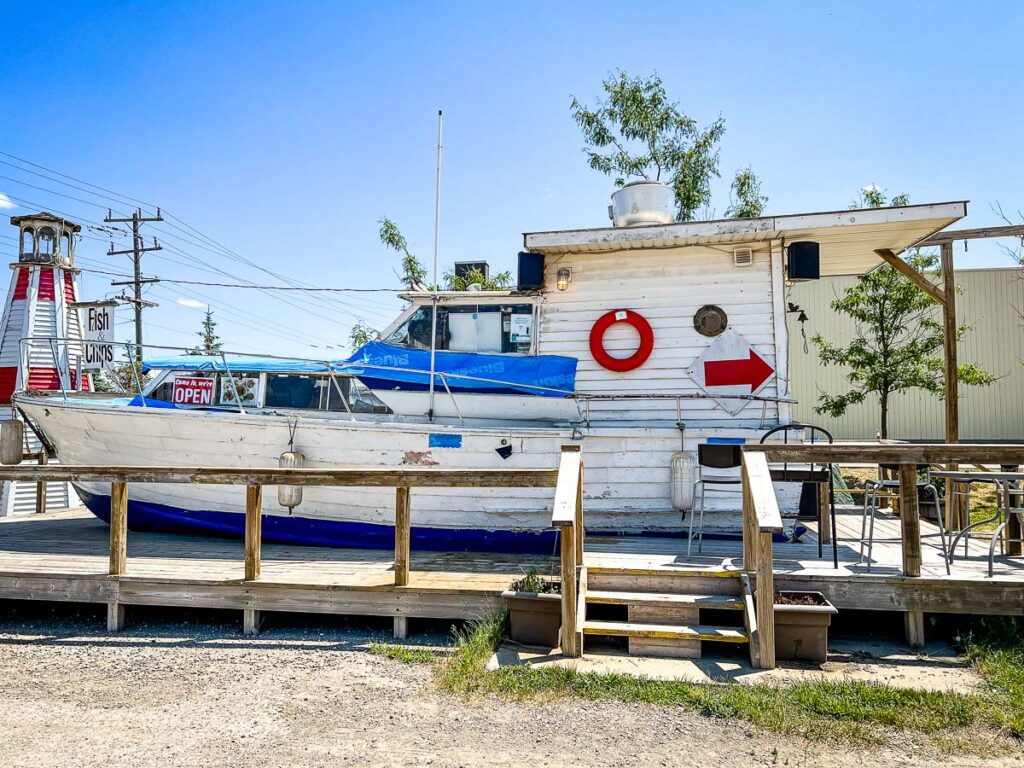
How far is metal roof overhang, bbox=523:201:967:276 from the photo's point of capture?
6758 mm

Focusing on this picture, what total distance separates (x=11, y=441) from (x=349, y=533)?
3.75m

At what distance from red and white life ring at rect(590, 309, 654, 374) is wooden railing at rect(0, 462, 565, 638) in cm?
267

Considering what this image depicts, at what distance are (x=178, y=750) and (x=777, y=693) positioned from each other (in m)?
3.14

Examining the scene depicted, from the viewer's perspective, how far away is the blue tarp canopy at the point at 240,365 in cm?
762

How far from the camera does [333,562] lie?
6398 millimetres

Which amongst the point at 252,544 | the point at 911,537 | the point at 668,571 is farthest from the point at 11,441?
the point at 911,537

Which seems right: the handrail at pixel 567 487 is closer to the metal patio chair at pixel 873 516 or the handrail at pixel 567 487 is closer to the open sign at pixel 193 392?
the metal patio chair at pixel 873 516

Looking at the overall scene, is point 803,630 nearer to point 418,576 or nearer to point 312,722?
point 418,576

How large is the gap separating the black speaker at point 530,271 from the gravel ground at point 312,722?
166 inches

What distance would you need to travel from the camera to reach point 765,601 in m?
4.34

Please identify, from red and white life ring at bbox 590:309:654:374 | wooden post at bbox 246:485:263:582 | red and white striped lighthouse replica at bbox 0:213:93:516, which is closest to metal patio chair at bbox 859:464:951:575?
→ red and white life ring at bbox 590:309:654:374

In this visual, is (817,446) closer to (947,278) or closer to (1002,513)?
(1002,513)

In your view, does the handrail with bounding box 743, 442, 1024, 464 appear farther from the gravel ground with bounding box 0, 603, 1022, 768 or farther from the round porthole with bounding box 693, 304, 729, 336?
the round porthole with bounding box 693, 304, 729, 336

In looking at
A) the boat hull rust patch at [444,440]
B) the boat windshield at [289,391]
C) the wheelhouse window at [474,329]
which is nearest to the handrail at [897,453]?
the boat hull rust patch at [444,440]
